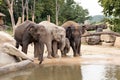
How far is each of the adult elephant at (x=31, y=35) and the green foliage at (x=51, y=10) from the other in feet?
112

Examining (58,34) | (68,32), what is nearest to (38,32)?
(58,34)

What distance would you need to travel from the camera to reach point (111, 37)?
26031 millimetres

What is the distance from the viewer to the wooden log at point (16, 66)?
1230cm

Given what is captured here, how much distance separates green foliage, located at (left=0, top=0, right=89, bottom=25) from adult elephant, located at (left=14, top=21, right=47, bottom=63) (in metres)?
34.1

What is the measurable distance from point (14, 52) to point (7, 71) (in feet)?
5.28

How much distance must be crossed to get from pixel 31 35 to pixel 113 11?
1429 centimetres

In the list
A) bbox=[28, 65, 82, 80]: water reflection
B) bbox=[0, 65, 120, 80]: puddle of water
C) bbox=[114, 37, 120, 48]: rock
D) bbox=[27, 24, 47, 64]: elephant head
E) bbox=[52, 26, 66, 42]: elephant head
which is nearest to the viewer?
bbox=[0, 65, 120, 80]: puddle of water

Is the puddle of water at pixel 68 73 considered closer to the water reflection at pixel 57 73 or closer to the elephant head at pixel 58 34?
the water reflection at pixel 57 73

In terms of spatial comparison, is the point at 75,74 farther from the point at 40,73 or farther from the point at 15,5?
the point at 15,5

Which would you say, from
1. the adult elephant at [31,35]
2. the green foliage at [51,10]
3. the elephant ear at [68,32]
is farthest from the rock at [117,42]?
the green foliage at [51,10]

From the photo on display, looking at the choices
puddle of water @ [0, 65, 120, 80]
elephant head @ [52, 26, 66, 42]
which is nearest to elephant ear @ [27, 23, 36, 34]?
puddle of water @ [0, 65, 120, 80]

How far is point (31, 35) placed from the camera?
1533 centimetres

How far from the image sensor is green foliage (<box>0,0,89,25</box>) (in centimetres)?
5514

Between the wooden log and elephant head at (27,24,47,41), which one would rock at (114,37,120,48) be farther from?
the wooden log
